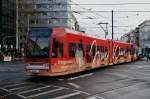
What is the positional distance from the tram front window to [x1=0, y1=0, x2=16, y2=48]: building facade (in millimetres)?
63017

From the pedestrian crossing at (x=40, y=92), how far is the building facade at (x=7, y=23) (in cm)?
6845

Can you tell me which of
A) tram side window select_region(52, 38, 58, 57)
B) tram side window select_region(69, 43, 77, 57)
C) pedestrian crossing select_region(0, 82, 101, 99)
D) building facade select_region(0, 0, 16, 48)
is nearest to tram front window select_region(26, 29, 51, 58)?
tram side window select_region(52, 38, 58, 57)

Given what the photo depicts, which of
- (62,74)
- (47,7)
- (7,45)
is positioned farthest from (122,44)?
(47,7)

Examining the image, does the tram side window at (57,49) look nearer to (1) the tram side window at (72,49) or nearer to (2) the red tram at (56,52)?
(2) the red tram at (56,52)

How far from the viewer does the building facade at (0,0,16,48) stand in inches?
3654

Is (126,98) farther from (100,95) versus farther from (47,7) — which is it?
(47,7)

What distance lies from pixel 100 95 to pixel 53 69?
312 inches

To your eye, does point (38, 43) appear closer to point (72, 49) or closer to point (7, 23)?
point (72, 49)

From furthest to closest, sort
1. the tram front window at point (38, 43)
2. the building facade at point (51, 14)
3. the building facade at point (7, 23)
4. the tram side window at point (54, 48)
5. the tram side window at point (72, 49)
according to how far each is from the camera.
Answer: the building facade at point (51, 14), the building facade at point (7, 23), the tram side window at point (72, 49), the tram side window at point (54, 48), the tram front window at point (38, 43)

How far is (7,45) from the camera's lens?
315 ft

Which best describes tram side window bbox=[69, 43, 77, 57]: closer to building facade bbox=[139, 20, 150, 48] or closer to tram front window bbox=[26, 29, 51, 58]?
tram front window bbox=[26, 29, 51, 58]

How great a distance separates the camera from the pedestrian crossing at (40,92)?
17891 mm

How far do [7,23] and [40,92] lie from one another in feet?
257

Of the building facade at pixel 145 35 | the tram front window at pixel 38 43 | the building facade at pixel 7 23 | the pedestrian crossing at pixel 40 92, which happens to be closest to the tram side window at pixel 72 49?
the tram front window at pixel 38 43
